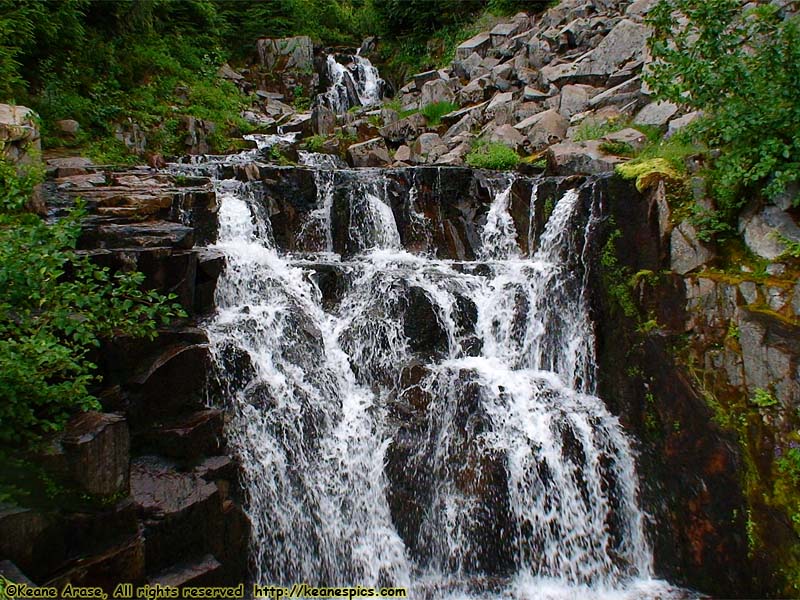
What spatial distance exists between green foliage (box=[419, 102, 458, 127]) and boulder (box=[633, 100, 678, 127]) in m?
6.23

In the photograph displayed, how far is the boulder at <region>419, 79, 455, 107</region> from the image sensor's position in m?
17.5

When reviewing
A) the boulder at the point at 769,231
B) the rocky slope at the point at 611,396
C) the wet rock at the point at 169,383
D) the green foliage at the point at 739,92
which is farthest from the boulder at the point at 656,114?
the wet rock at the point at 169,383

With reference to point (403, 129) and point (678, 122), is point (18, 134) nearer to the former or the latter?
point (403, 129)

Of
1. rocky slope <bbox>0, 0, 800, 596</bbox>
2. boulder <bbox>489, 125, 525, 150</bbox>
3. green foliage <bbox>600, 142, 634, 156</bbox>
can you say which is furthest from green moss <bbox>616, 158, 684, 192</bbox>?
boulder <bbox>489, 125, 525, 150</bbox>

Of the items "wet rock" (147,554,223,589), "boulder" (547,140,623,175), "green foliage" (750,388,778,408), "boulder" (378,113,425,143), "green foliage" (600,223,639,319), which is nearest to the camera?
"wet rock" (147,554,223,589)

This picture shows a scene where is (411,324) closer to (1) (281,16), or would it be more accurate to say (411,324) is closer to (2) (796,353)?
(2) (796,353)

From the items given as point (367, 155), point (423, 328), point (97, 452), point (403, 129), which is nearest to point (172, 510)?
point (97, 452)

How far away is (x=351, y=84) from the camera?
2223cm

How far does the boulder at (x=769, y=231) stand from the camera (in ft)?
21.8

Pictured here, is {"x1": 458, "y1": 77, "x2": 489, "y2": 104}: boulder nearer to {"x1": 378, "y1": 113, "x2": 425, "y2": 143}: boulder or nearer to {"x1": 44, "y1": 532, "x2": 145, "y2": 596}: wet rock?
{"x1": 378, "y1": 113, "x2": 425, "y2": 143}: boulder

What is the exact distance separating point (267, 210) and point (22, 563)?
7707mm

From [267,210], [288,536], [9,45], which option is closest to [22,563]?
[288,536]

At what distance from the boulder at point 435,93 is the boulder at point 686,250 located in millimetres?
11373

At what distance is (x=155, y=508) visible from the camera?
5.45 metres
